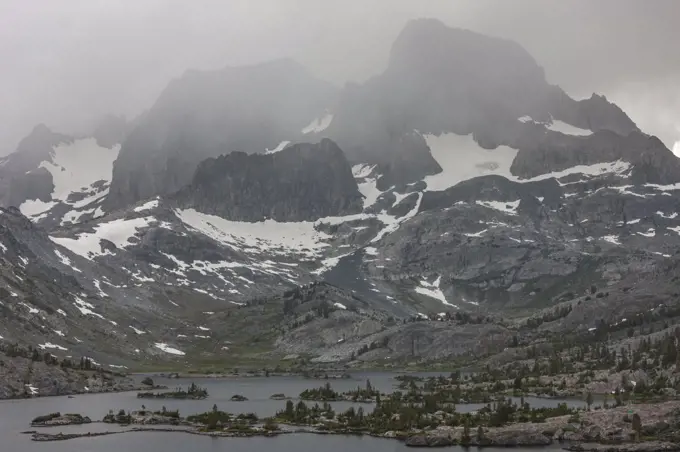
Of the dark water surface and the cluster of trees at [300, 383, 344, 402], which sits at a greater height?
the cluster of trees at [300, 383, 344, 402]

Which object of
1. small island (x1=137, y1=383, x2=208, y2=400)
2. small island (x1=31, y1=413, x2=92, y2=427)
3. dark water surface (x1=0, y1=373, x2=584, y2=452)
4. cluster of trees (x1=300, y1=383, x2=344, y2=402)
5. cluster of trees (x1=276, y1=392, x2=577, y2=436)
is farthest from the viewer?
small island (x1=137, y1=383, x2=208, y2=400)

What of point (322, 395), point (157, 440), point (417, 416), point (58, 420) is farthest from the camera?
point (322, 395)

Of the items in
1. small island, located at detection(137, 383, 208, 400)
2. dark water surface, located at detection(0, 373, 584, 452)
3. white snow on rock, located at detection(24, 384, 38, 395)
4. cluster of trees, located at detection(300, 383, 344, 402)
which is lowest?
dark water surface, located at detection(0, 373, 584, 452)

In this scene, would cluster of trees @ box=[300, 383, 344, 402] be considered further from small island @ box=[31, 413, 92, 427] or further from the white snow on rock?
the white snow on rock

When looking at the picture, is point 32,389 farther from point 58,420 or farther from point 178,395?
point 58,420

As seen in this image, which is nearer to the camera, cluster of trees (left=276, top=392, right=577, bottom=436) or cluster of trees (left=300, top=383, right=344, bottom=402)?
cluster of trees (left=276, top=392, right=577, bottom=436)

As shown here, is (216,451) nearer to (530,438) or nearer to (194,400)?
(530,438)

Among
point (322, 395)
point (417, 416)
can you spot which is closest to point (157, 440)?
point (417, 416)

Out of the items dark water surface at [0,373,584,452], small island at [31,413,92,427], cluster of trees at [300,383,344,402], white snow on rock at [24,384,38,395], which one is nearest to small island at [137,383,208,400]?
dark water surface at [0,373,584,452]

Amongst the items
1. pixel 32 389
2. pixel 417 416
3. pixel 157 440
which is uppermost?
pixel 32 389

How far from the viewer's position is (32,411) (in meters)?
146

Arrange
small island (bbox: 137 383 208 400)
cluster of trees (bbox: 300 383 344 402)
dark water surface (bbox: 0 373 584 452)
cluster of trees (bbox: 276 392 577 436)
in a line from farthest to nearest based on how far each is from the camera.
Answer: small island (bbox: 137 383 208 400) < cluster of trees (bbox: 300 383 344 402) < cluster of trees (bbox: 276 392 577 436) < dark water surface (bbox: 0 373 584 452)

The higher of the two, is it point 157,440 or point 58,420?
point 58,420

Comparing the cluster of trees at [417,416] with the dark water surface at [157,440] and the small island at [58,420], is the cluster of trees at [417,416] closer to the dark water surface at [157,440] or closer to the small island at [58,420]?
the dark water surface at [157,440]
